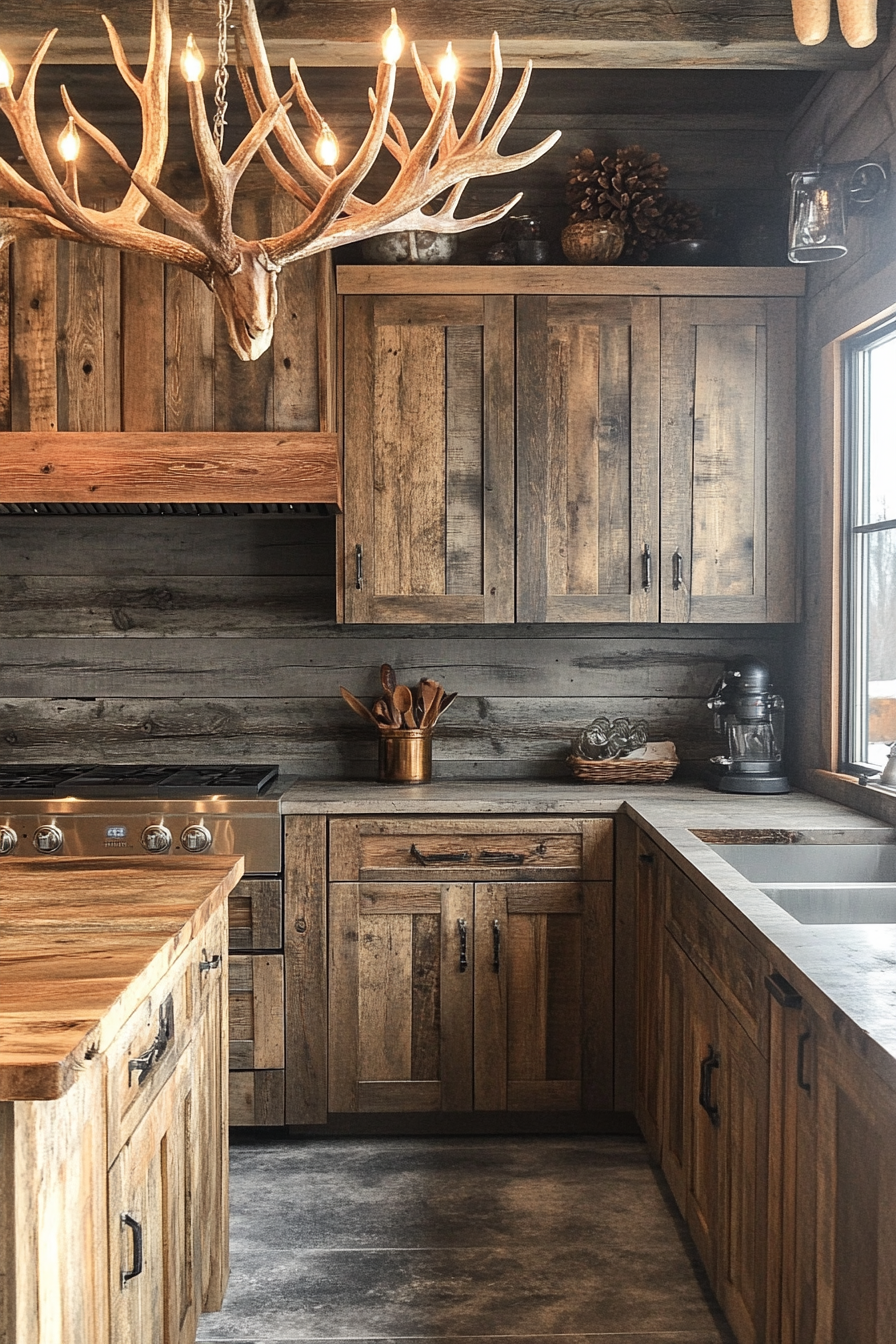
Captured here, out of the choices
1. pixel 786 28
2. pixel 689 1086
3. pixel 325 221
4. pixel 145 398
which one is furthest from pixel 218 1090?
pixel 786 28

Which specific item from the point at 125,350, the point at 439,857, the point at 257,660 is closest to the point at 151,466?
the point at 125,350

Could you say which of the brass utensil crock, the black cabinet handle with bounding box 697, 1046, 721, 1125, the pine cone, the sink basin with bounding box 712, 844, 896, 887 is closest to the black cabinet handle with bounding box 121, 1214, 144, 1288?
the black cabinet handle with bounding box 697, 1046, 721, 1125

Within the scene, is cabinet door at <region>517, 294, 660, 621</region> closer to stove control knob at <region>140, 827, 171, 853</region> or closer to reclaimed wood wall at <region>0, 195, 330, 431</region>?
reclaimed wood wall at <region>0, 195, 330, 431</region>

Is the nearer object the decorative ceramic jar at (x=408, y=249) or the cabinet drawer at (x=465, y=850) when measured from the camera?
the cabinet drawer at (x=465, y=850)

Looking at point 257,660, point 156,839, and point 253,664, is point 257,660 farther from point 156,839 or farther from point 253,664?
point 156,839

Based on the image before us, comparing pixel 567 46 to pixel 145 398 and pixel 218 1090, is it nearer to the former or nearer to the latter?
pixel 145 398

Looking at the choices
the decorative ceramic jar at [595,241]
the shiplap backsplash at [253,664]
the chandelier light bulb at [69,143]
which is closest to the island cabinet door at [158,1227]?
the chandelier light bulb at [69,143]

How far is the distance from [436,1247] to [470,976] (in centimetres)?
75

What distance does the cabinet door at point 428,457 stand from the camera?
11.0 ft

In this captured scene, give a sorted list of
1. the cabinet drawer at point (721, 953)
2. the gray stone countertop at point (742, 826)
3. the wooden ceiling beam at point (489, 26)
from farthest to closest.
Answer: the wooden ceiling beam at point (489, 26), the cabinet drawer at point (721, 953), the gray stone countertop at point (742, 826)

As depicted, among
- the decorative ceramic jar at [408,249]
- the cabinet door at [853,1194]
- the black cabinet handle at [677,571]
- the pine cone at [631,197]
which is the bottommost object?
the cabinet door at [853,1194]

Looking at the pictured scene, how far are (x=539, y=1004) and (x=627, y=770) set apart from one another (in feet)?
2.47

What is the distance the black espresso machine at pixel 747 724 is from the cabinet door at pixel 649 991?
1.69 feet

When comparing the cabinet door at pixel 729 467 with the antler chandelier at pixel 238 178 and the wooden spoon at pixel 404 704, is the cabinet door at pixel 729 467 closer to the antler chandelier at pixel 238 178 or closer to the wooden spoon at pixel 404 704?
the wooden spoon at pixel 404 704
